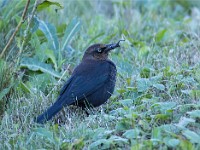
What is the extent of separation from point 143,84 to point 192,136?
1.41 meters

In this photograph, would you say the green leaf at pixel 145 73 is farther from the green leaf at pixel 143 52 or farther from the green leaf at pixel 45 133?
the green leaf at pixel 45 133

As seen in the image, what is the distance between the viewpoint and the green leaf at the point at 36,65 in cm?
638

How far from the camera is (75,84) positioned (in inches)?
220

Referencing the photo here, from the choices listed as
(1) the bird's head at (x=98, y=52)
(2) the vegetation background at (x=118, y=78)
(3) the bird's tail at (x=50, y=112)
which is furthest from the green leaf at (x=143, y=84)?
(3) the bird's tail at (x=50, y=112)

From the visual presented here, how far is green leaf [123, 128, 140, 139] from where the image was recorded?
4293 mm

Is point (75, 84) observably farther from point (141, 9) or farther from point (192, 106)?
point (141, 9)

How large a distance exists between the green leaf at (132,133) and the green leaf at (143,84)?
1133 millimetres

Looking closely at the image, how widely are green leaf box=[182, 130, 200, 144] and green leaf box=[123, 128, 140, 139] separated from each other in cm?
36

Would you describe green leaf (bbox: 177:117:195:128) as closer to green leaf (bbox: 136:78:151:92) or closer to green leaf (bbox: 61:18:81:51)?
green leaf (bbox: 136:78:151:92)

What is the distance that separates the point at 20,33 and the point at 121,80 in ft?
4.89

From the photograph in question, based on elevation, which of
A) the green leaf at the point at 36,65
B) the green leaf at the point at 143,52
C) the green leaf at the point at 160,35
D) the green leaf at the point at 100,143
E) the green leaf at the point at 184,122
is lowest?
the green leaf at the point at 100,143

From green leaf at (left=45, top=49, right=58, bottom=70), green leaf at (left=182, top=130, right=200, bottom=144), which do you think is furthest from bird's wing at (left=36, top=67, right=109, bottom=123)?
green leaf at (left=182, top=130, right=200, bottom=144)

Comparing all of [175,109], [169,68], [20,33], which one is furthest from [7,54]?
[175,109]

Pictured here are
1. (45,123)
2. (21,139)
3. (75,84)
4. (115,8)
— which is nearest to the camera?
(21,139)
